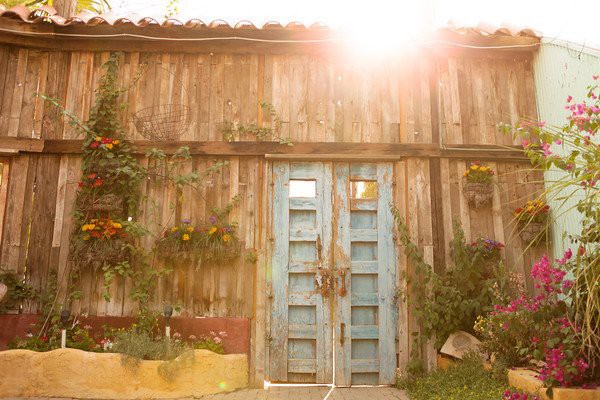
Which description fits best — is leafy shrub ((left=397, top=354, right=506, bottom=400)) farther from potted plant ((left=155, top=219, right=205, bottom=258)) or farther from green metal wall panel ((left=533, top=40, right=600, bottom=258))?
potted plant ((left=155, top=219, right=205, bottom=258))

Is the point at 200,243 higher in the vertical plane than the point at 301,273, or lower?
higher

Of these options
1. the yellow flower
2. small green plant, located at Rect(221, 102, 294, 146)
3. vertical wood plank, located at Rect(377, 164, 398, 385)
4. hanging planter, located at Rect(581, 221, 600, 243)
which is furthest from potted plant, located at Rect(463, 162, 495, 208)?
the yellow flower

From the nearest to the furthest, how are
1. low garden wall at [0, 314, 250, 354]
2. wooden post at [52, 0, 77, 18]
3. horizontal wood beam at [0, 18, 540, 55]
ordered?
low garden wall at [0, 314, 250, 354] < horizontal wood beam at [0, 18, 540, 55] < wooden post at [52, 0, 77, 18]

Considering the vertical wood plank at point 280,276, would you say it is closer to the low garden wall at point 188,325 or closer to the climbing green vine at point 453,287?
the low garden wall at point 188,325

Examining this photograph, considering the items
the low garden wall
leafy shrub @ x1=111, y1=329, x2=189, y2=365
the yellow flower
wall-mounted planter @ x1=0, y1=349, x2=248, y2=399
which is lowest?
wall-mounted planter @ x1=0, y1=349, x2=248, y2=399

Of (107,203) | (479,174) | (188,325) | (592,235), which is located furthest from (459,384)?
(107,203)

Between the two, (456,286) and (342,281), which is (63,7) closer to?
(342,281)

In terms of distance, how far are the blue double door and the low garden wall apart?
36 cm

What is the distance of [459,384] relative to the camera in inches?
191

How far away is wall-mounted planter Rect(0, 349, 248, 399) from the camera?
4.98 metres

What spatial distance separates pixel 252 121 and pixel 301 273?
6.67ft

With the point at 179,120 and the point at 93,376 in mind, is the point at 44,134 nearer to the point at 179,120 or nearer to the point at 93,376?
the point at 179,120

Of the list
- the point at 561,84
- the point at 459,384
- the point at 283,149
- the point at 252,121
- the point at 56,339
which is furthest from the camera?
the point at 252,121

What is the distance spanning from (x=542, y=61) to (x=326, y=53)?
2801mm
